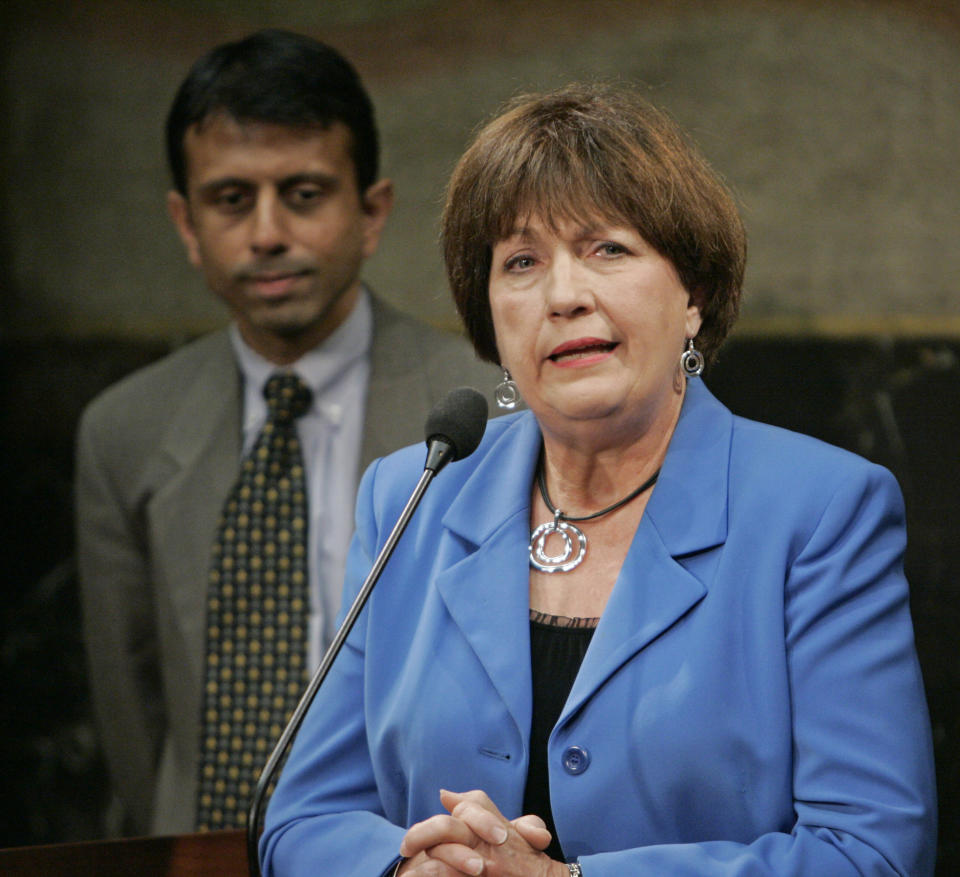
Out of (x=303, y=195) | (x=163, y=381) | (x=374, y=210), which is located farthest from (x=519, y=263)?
(x=163, y=381)

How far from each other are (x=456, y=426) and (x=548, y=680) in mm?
359

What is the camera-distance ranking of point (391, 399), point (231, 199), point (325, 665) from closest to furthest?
point (325, 665) < point (391, 399) < point (231, 199)

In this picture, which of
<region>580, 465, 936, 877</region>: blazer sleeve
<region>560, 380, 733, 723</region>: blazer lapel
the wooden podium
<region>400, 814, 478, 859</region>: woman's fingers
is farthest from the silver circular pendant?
the wooden podium

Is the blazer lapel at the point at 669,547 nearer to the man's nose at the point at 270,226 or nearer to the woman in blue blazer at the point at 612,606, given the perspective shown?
the woman in blue blazer at the point at 612,606

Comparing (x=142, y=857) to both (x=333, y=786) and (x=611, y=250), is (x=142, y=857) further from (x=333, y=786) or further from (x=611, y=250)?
(x=611, y=250)

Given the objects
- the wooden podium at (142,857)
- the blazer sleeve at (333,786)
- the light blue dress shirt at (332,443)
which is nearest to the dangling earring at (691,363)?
the blazer sleeve at (333,786)

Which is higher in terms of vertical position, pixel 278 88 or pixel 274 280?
pixel 278 88

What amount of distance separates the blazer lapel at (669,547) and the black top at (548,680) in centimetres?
6

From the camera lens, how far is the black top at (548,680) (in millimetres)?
1577

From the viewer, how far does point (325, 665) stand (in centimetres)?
139

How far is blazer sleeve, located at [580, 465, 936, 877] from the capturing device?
1.39 m

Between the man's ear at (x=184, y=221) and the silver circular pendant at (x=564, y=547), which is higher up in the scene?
the man's ear at (x=184, y=221)

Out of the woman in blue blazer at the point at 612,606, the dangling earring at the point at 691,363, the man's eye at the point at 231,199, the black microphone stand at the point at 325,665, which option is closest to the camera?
the black microphone stand at the point at 325,665

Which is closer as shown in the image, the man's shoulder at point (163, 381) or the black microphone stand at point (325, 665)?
the black microphone stand at point (325, 665)
